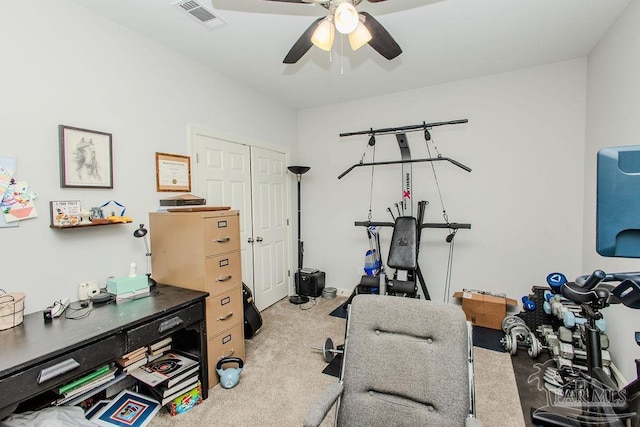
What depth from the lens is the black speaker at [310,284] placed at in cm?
404

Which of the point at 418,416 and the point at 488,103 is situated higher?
the point at 488,103

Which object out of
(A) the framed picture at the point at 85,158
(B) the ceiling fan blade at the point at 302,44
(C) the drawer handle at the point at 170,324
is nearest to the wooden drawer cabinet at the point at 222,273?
(C) the drawer handle at the point at 170,324

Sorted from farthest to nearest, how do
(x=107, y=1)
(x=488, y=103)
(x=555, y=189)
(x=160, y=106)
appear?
(x=488, y=103), (x=555, y=189), (x=160, y=106), (x=107, y=1)

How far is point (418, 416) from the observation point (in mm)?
1146

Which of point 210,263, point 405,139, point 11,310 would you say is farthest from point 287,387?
point 405,139

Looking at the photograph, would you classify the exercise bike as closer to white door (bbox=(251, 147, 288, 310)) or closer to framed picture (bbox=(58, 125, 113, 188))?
framed picture (bbox=(58, 125, 113, 188))

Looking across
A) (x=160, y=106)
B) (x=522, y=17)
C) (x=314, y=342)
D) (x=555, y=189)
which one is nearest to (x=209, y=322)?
(x=314, y=342)

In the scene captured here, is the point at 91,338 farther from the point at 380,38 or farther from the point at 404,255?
the point at 404,255

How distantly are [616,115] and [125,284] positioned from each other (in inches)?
149

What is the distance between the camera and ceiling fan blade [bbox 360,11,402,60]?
167cm

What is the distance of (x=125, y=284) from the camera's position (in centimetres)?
200

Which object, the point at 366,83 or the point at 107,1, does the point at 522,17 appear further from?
the point at 107,1

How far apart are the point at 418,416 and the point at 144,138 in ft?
8.36

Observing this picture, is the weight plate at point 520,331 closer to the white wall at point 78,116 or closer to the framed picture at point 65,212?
the white wall at point 78,116
